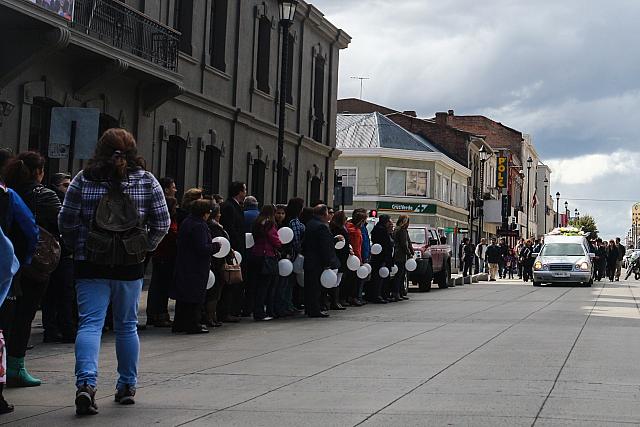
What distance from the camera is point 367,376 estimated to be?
29.7 ft

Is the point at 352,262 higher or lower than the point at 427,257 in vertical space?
lower

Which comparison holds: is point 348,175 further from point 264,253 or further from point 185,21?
point 264,253

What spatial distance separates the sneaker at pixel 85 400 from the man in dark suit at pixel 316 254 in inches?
379

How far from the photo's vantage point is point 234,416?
22.9 ft

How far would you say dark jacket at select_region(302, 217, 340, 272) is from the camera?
16.5 metres

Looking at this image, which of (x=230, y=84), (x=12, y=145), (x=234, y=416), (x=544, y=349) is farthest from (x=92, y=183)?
(x=230, y=84)

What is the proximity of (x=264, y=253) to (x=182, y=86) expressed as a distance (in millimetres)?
9213

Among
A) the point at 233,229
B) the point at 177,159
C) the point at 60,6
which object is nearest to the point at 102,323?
the point at 233,229

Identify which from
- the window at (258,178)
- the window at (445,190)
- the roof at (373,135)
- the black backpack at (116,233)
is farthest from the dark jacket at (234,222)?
the window at (445,190)

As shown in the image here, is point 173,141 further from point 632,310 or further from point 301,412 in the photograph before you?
point 301,412

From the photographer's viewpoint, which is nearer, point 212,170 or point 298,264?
point 298,264

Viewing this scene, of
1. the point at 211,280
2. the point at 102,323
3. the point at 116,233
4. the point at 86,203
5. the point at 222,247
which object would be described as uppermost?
the point at 86,203

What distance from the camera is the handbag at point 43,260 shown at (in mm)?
8289

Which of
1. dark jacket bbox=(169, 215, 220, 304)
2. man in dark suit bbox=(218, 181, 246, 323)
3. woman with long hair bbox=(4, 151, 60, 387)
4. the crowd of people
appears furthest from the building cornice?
woman with long hair bbox=(4, 151, 60, 387)
